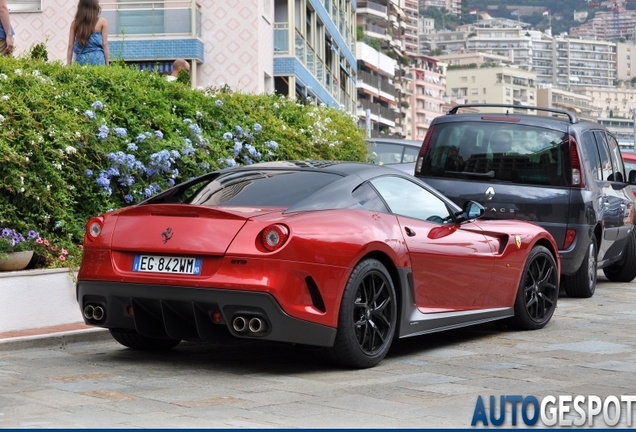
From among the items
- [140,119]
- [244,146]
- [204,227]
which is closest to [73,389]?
[204,227]

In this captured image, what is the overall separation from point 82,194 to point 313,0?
32.6 metres

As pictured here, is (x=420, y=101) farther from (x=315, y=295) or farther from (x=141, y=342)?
(x=315, y=295)

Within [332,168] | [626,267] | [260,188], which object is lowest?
[626,267]

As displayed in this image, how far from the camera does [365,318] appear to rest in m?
8.31

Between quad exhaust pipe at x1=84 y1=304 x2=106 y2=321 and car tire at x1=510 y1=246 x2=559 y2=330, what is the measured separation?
366 cm

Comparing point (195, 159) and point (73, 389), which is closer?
point (73, 389)

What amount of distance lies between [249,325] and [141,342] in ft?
5.20

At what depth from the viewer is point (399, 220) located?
8.88 meters

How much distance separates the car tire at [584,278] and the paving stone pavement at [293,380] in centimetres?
261

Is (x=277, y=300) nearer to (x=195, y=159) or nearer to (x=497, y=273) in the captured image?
(x=497, y=273)

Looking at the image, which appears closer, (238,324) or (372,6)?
(238,324)

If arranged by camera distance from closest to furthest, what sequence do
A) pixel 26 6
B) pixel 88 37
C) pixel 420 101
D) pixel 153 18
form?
1. pixel 88 37
2. pixel 26 6
3. pixel 153 18
4. pixel 420 101

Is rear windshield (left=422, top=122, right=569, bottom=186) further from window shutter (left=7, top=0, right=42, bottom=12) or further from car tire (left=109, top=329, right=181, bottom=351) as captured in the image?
window shutter (left=7, top=0, right=42, bottom=12)

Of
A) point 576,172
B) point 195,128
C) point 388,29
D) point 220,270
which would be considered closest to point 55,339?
point 220,270
